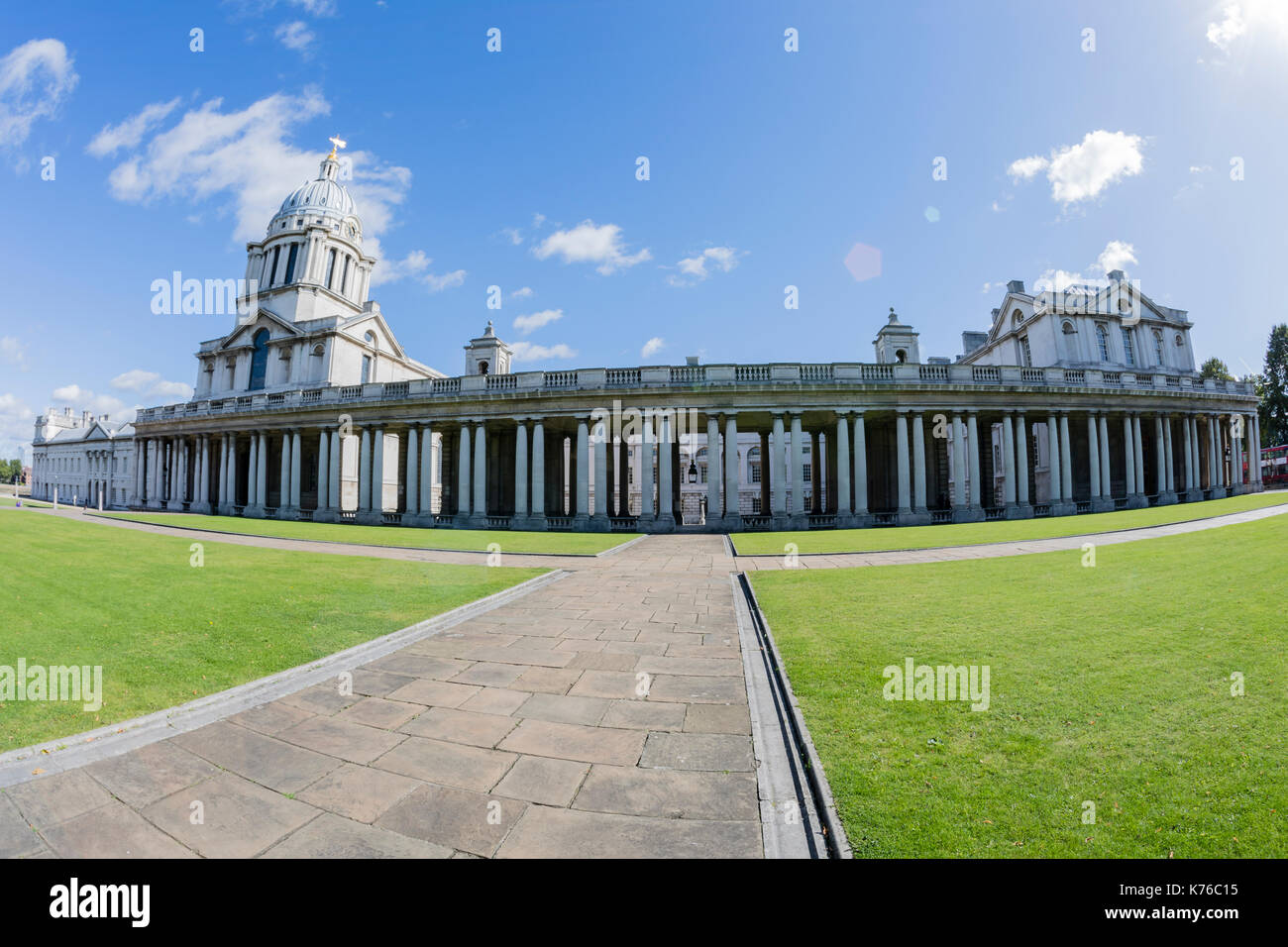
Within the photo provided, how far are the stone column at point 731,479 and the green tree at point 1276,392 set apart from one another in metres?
63.6

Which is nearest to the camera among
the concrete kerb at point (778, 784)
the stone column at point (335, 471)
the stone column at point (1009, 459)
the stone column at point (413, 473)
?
the concrete kerb at point (778, 784)

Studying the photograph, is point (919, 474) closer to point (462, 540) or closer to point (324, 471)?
point (462, 540)

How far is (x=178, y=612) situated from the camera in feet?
26.2

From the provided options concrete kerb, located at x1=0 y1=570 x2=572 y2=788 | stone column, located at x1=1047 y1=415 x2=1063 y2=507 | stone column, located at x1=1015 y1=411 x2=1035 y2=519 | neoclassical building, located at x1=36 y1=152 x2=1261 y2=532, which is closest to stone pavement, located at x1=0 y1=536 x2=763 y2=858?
concrete kerb, located at x1=0 y1=570 x2=572 y2=788

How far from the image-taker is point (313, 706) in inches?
202

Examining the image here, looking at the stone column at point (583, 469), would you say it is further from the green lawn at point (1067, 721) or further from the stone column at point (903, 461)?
the green lawn at point (1067, 721)

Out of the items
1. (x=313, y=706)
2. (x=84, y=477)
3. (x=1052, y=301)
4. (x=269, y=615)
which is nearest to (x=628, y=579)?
(x=269, y=615)

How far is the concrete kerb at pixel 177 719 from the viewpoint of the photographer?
388 cm

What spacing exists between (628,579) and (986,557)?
1020 cm

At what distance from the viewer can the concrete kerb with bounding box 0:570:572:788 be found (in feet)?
12.7

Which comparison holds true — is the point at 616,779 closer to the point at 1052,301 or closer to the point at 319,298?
the point at 1052,301

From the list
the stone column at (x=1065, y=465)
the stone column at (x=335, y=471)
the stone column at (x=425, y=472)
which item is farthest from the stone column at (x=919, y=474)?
the stone column at (x=335, y=471)

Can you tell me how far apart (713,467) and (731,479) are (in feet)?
5.35

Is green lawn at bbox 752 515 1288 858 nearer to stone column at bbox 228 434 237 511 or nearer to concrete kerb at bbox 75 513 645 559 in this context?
concrete kerb at bbox 75 513 645 559
